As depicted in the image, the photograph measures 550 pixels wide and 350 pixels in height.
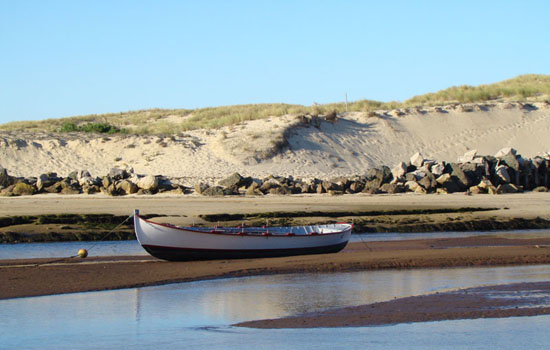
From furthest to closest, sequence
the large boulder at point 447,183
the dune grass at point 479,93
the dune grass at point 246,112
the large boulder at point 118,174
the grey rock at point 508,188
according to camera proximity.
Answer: the dune grass at point 479,93 < the dune grass at point 246,112 < the grey rock at point 508,188 < the large boulder at point 118,174 < the large boulder at point 447,183

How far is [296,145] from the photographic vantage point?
43.1 meters

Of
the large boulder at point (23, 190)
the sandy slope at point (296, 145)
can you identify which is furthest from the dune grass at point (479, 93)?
→ the large boulder at point (23, 190)

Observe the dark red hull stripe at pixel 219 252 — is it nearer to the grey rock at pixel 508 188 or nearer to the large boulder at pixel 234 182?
the large boulder at pixel 234 182

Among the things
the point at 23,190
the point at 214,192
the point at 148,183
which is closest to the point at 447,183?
the point at 214,192

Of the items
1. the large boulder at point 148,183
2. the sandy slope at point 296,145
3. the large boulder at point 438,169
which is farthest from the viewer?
the sandy slope at point 296,145

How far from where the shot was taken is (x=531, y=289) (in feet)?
43.8

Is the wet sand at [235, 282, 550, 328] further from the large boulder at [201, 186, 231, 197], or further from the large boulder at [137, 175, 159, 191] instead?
the large boulder at [137, 175, 159, 191]

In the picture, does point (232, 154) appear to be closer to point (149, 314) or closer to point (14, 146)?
point (14, 146)

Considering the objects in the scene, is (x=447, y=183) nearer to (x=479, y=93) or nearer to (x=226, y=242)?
(x=226, y=242)

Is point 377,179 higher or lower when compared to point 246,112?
lower

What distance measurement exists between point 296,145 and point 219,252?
26.1 metres

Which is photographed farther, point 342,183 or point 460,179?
point 460,179

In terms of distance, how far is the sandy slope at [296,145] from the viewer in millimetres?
39781

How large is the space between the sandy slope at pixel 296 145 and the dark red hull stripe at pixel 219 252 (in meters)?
17.3
